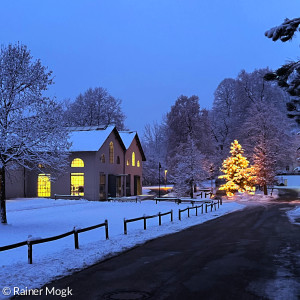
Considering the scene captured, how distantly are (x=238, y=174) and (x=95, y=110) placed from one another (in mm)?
28474

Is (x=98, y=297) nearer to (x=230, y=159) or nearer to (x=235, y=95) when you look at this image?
(x=230, y=159)

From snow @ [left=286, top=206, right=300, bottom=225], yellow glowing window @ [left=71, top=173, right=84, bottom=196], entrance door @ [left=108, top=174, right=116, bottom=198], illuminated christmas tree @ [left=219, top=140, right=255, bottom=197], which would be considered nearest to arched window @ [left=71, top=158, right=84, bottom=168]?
yellow glowing window @ [left=71, top=173, right=84, bottom=196]

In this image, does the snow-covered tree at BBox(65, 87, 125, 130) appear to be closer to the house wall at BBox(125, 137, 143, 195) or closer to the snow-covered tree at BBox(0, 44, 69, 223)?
the house wall at BBox(125, 137, 143, 195)

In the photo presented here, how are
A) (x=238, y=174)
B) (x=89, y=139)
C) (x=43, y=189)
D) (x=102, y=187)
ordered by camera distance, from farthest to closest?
1. (x=238, y=174)
2. (x=102, y=187)
3. (x=89, y=139)
4. (x=43, y=189)

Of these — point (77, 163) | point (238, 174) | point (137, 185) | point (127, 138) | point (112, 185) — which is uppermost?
point (127, 138)

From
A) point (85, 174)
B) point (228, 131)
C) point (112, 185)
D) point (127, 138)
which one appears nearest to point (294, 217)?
point (85, 174)

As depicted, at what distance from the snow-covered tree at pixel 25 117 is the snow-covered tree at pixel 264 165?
3782 centimetres

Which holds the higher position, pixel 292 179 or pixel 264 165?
pixel 264 165

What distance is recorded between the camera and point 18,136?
1819cm

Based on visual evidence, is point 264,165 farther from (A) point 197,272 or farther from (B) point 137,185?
(A) point 197,272

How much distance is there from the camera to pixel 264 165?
52688mm

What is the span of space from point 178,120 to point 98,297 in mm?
50636

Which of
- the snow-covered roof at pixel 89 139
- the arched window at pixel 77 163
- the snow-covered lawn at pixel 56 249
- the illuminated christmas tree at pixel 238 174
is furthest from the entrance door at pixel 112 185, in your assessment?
the snow-covered lawn at pixel 56 249

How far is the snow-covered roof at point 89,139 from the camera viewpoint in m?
41.0
